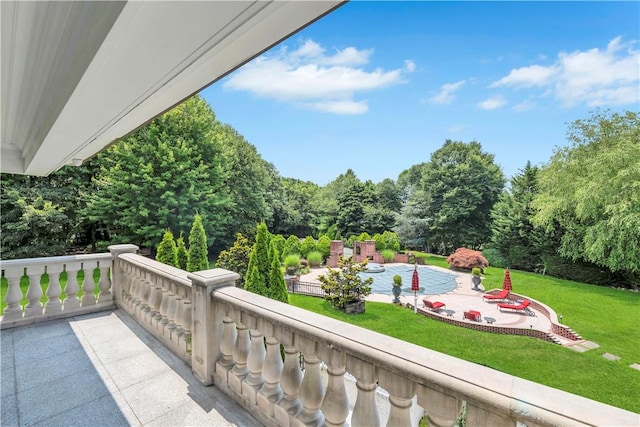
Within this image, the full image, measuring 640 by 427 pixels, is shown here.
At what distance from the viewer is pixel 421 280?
16.5 metres

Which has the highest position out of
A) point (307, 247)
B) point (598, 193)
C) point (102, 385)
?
point (598, 193)

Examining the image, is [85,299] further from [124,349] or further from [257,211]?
[257,211]

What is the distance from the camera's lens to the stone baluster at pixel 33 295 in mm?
3670

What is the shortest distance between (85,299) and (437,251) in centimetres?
2759

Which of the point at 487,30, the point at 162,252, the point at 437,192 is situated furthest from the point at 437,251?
the point at 162,252

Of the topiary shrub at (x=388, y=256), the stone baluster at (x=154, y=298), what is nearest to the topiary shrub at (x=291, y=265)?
the topiary shrub at (x=388, y=256)

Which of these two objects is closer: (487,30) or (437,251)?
(487,30)

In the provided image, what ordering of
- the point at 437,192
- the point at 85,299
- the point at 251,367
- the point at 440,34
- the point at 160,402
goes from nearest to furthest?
the point at 251,367 → the point at 160,402 → the point at 85,299 → the point at 440,34 → the point at 437,192

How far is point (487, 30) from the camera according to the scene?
8312 millimetres

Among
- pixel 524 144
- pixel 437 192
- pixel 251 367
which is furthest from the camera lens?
pixel 437 192

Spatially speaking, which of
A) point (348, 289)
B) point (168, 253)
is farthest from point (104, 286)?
point (348, 289)

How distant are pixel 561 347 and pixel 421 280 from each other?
781cm

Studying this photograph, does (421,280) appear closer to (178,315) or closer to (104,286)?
(104,286)

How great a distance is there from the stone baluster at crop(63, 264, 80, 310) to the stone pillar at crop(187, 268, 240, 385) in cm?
274
